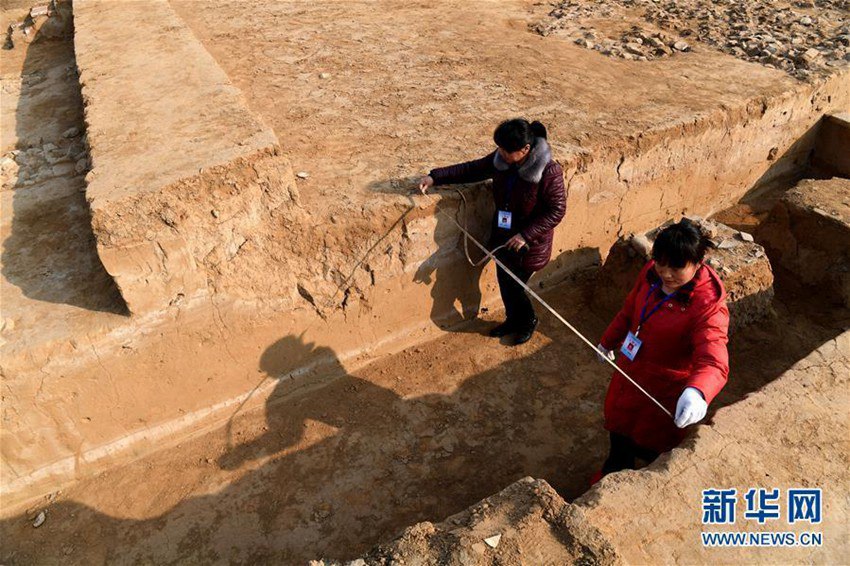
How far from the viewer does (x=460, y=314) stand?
477cm

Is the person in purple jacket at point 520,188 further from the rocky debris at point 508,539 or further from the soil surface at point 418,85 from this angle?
the rocky debris at point 508,539

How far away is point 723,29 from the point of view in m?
7.46

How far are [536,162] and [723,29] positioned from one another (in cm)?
550

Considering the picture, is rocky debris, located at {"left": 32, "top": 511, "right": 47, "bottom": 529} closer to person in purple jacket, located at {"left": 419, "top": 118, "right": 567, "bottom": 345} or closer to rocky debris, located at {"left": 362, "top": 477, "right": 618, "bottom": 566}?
rocky debris, located at {"left": 362, "top": 477, "right": 618, "bottom": 566}

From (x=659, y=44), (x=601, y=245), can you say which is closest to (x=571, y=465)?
(x=601, y=245)

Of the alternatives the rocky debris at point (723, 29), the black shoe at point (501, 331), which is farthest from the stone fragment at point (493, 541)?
the rocky debris at point (723, 29)

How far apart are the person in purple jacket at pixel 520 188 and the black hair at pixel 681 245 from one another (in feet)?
4.30

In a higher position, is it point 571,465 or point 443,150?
point 443,150

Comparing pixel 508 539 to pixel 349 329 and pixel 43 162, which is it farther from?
pixel 43 162

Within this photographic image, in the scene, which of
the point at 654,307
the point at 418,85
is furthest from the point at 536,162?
the point at 418,85

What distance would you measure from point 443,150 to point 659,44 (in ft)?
12.5

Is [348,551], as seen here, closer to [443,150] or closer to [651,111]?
[443,150]

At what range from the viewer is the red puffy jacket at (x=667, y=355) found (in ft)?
8.48

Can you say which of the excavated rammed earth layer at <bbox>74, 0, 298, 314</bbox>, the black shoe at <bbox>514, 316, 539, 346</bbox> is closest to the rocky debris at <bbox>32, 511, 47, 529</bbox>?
the excavated rammed earth layer at <bbox>74, 0, 298, 314</bbox>
